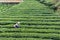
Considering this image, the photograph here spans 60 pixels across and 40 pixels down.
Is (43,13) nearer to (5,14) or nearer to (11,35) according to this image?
(5,14)

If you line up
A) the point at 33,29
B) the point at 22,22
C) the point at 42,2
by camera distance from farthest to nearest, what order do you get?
the point at 42,2 → the point at 22,22 → the point at 33,29

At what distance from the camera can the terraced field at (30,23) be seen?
1288cm

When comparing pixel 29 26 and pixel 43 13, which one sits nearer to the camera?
pixel 29 26

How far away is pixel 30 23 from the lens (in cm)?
1492

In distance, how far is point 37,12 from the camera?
58.3 ft

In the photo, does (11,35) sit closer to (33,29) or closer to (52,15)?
(33,29)

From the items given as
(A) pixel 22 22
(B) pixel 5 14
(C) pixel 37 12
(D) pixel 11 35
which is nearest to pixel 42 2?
(C) pixel 37 12

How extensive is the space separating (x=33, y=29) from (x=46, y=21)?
181 centimetres

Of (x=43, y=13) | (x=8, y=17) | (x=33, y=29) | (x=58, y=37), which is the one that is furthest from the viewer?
(x=43, y=13)

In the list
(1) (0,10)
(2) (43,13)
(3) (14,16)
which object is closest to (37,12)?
(2) (43,13)

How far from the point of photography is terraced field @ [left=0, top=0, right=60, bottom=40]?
12.9 meters

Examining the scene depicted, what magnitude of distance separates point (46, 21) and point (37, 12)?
102 inches

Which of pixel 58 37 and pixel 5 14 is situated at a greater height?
pixel 5 14

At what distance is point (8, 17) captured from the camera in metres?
16.4
